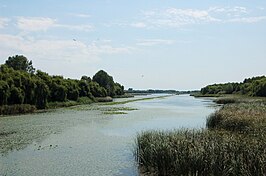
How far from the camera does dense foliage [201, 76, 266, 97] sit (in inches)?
2918

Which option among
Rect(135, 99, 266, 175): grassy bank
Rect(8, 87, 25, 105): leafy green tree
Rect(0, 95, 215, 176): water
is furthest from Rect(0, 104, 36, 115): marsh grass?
Rect(135, 99, 266, 175): grassy bank

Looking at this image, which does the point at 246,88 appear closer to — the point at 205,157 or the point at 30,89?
the point at 30,89

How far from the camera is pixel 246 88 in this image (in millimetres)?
94500

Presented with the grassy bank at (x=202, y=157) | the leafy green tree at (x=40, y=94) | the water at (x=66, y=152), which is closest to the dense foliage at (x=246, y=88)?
the leafy green tree at (x=40, y=94)

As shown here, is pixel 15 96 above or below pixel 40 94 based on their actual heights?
below

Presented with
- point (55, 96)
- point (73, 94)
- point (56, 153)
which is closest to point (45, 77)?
point (55, 96)

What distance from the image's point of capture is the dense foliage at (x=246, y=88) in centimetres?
7411

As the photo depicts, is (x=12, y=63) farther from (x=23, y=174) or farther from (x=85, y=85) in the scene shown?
(x=23, y=174)

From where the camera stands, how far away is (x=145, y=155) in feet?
42.4

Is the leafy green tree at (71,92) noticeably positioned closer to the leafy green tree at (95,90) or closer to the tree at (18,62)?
the leafy green tree at (95,90)

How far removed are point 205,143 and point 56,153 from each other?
816cm

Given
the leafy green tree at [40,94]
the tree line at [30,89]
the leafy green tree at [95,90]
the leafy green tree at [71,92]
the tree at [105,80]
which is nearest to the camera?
the tree line at [30,89]

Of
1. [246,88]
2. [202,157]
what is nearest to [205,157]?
[202,157]

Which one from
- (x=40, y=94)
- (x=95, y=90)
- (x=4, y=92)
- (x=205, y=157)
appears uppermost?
(x=95, y=90)
